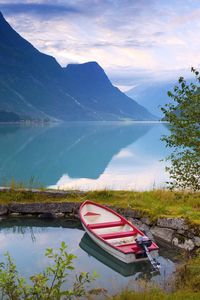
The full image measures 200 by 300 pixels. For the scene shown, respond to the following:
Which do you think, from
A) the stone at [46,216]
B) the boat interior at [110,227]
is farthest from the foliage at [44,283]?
the stone at [46,216]

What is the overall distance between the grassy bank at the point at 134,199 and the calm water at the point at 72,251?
4.81ft

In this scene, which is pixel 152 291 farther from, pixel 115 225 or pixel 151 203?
pixel 151 203

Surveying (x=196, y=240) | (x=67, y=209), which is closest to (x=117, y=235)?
(x=196, y=240)

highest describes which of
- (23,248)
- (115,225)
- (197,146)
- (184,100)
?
(184,100)

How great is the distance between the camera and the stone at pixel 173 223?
1479 cm

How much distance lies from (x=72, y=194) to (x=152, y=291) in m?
11.0

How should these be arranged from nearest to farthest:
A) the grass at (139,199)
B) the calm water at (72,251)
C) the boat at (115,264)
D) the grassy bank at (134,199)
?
the calm water at (72,251) → the boat at (115,264) → the grass at (139,199) → the grassy bank at (134,199)

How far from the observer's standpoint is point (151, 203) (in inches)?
706

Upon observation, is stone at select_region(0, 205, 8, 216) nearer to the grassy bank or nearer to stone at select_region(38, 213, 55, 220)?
the grassy bank

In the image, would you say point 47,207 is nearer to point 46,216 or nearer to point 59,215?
point 46,216

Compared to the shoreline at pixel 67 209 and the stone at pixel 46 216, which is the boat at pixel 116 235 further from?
the stone at pixel 46 216

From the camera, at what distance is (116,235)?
569 inches

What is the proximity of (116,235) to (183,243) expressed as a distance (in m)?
2.58

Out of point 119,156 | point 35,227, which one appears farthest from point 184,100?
point 119,156
